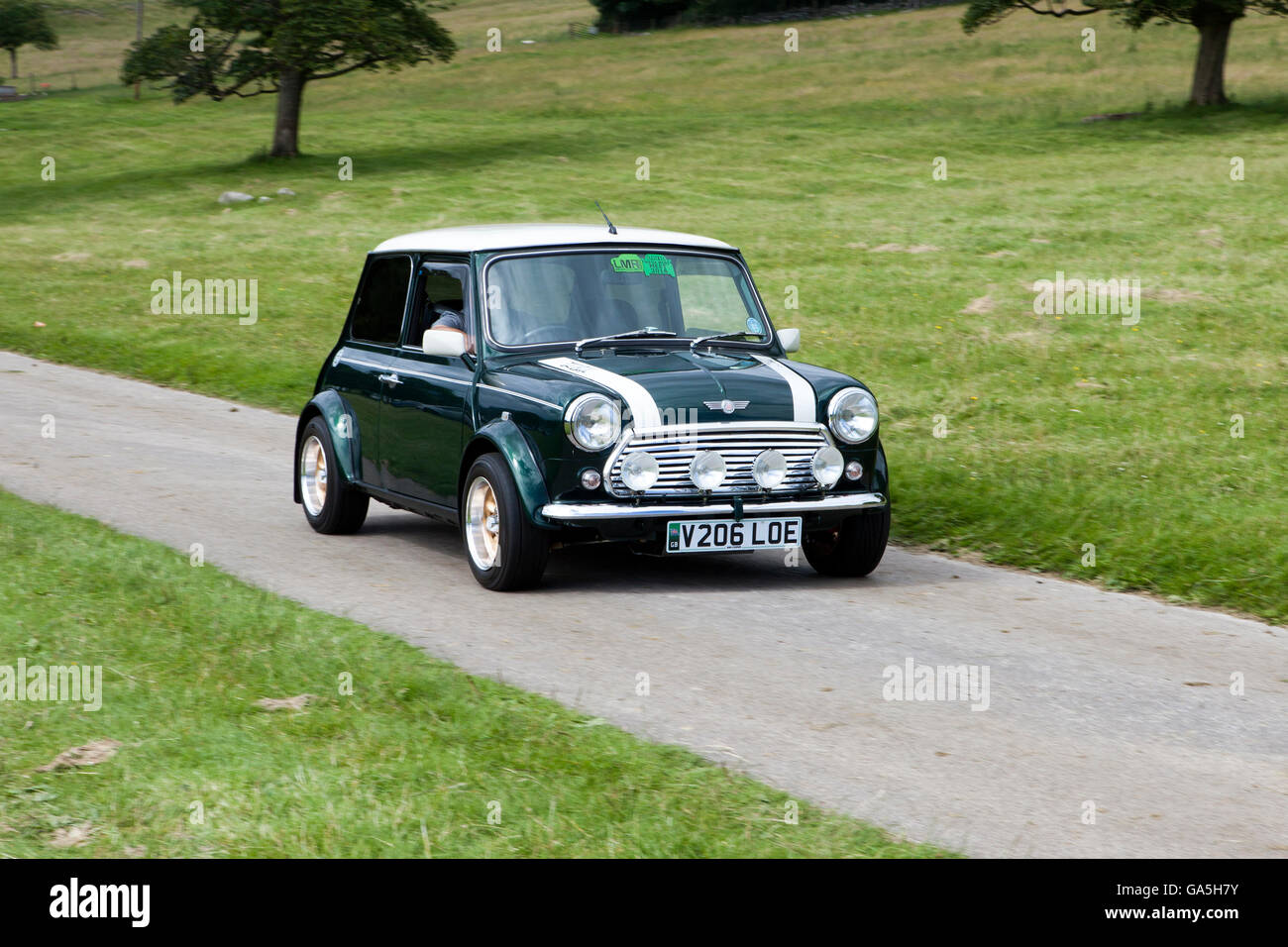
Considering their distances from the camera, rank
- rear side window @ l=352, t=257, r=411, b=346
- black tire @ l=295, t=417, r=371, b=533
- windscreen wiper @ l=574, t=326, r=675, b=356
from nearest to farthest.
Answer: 1. windscreen wiper @ l=574, t=326, r=675, b=356
2. rear side window @ l=352, t=257, r=411, b=346
3. black tire @ l=295, t=417, r=371, b=533

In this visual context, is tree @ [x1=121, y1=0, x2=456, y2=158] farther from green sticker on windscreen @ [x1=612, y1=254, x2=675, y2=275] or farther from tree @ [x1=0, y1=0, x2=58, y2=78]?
tree @ [x1=0, y1=0, x2=58, y2=78]

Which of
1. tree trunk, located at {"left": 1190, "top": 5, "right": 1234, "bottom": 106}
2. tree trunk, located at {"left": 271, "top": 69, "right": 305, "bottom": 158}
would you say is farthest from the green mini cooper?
tree trunk, located at {"left": 271, "top": 69, "right": 305, "bottom": 158}

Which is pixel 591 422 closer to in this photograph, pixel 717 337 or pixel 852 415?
pixel 852 415

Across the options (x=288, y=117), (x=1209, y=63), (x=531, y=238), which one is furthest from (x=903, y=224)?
(x=288, y=117)

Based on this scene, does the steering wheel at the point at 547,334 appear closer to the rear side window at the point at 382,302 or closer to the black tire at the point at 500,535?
the black tire at the point at 500,535

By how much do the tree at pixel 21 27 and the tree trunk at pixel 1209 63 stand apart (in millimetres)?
72004

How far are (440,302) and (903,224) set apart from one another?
18829mm

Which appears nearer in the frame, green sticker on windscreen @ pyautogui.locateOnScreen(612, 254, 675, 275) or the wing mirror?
the wing mirror

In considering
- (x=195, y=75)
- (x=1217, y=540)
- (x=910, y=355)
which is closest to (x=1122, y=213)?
(x=910, y=355)

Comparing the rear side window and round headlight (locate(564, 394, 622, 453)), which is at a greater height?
the rear side window

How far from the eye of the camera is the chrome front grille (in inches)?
310

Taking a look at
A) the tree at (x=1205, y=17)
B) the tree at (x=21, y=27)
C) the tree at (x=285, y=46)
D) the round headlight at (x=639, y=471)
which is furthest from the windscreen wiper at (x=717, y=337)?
the tree at (x=21, y=27)

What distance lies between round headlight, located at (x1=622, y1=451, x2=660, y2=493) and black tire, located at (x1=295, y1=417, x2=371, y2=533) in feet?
8.32

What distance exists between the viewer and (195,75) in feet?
150
